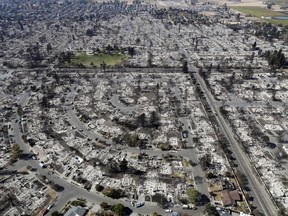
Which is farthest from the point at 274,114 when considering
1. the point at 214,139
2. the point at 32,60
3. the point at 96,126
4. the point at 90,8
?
the point at 90,8

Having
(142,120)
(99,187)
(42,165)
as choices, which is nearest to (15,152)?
(42,165)

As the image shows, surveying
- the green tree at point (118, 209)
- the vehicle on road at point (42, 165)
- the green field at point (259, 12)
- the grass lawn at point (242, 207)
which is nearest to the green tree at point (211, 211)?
the grass lawn at point (242, 207)

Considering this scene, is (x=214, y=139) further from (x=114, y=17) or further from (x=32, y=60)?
(x=114, y=17)

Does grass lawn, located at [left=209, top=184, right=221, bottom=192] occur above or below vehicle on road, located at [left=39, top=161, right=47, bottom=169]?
above

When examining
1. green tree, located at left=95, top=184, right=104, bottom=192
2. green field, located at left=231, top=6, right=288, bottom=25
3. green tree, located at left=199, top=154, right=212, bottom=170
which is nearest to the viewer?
green tree, located at left=95, top=184, right=104, bottom=192

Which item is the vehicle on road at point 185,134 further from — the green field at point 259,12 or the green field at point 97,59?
the green field at point 259,12

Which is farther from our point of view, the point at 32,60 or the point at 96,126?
the point at 32,60

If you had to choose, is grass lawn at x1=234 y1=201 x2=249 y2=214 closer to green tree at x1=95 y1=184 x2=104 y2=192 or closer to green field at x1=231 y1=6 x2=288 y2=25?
green tree at x1=95 y1=184 x2=104 y2=192

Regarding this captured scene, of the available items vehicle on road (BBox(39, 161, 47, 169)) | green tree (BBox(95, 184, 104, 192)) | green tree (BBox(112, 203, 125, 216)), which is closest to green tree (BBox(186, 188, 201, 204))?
green tree (BBox(112, 203, 125, 216))
